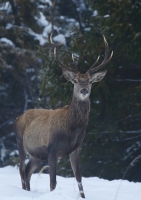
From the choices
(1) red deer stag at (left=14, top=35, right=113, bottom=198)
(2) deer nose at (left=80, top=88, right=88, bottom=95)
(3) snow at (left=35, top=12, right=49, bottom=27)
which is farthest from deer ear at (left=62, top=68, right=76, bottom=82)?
(3) snow at (left=35, top=12, right=49, bottom=27)

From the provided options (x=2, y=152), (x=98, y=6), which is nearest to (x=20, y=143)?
(x=98, y=6)

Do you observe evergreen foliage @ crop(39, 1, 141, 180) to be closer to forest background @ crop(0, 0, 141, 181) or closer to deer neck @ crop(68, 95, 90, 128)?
forest background @ crop(0, 0, 141, 181)

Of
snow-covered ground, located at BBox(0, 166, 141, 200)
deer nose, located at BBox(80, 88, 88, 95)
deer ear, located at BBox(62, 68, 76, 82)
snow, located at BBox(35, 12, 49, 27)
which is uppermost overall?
snow, located at BBox(35, 12, 49, 27)

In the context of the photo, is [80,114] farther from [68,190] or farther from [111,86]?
[111,86]

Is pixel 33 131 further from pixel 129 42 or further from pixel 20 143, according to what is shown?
pixel 129 42

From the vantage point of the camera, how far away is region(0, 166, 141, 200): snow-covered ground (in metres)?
6.88

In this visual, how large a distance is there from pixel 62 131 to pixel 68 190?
904 millimetres

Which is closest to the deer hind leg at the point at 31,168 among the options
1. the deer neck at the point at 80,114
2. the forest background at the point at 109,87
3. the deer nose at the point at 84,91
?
the deer neck at the point at 80,114

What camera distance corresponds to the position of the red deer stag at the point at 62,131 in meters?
8.98

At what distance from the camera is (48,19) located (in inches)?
891

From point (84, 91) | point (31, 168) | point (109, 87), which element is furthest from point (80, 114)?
point (109, 87)

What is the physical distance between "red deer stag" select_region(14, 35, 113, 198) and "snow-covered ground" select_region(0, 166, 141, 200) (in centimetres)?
30

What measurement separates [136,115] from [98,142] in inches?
A: 54.6

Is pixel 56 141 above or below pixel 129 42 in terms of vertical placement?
below
